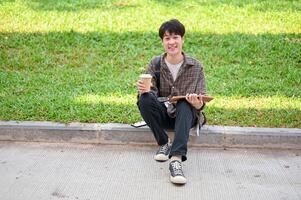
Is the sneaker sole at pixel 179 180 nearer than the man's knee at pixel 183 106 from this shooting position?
Yes

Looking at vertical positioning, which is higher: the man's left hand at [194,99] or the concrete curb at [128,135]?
the man's left hand at [194,99]

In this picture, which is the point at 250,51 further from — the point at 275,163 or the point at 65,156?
the point at 65,156

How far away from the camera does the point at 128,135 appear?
478cm

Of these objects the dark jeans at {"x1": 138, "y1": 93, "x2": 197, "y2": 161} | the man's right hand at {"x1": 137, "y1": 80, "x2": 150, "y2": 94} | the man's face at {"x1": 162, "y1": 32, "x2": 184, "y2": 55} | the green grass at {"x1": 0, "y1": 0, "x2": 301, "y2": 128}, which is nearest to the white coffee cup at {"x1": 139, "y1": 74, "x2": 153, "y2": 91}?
the man's right hand at {"x1": 137, "y1": 80, "x2": 150, "y2": 94}

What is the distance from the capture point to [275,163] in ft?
14.4

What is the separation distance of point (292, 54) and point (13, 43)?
434 centimetres

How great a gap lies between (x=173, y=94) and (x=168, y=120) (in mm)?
255

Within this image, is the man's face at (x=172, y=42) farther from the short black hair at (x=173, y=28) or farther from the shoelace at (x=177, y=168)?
the shoelace at (x=177, y=168)

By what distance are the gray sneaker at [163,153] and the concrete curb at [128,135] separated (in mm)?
253

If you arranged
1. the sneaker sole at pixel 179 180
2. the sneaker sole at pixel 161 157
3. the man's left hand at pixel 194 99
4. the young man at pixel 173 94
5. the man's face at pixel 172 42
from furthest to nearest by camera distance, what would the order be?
the sneaker sole at pixel 161 157 < the man's face at pixel 172 42 < the young man at pixel 173 94 < the man's left hand at pixel 194 99 < the sneaker sole at pixel 179 180

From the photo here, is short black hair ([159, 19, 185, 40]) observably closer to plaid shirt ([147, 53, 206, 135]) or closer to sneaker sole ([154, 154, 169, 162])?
plaid shirt ([147, 53, 206, 135])

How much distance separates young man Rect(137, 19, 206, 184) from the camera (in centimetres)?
416

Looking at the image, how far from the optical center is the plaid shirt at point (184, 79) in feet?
14.4

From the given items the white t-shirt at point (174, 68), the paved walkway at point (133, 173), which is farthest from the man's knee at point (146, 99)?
the paved walkway at point (133, 173)
